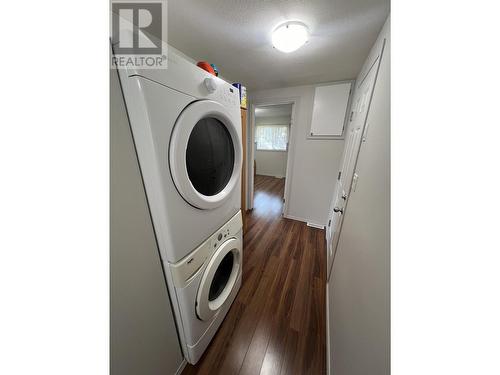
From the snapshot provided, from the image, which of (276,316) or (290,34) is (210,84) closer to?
(290,34)

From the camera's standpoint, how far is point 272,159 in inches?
191

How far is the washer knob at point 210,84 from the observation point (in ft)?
2.04

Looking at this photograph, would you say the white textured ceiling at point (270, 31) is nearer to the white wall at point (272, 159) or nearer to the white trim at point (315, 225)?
the white trim at point (315, 225)

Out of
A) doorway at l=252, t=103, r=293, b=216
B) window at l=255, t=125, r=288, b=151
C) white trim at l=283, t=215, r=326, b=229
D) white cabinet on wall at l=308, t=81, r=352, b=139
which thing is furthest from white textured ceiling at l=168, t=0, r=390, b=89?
window at l=255, t=125, r=288, b=151

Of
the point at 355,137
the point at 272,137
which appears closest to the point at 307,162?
the point at 355,137

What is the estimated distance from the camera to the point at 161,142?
0.48 m

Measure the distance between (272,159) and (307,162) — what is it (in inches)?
A: 109

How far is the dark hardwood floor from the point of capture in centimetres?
88

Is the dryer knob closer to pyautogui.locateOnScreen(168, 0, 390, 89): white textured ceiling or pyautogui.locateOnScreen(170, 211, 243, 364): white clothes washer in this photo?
pyautogui.locateOnScreen(168, 0, 390, 89): white textured ceiling

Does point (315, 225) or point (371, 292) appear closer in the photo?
point (371, 292)
